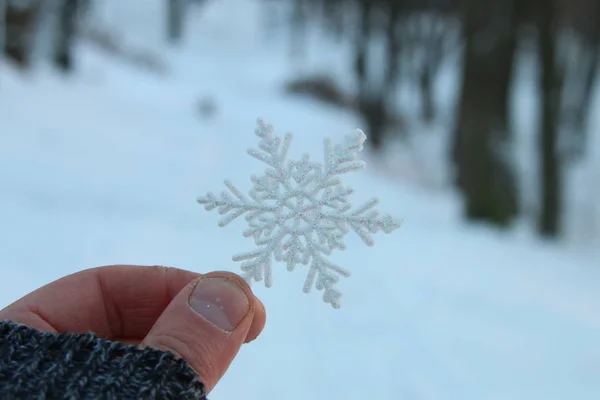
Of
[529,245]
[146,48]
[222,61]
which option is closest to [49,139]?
[529,245]

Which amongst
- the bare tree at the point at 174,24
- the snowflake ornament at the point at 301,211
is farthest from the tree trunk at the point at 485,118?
the bare tree at the point at 174,24

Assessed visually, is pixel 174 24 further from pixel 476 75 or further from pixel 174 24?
pixel 476 75

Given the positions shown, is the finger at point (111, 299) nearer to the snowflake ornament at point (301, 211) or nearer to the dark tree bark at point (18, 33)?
the snowflake ornament at point (301, 211)

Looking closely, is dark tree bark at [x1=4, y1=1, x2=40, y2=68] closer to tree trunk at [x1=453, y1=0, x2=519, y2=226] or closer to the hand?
tree trunk at [x1=453, y1=0, x2=519, y2=226]

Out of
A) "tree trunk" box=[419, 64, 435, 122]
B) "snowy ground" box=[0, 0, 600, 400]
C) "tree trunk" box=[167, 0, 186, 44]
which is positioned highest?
"tree trunk" box=[167, 0, 186, 44]

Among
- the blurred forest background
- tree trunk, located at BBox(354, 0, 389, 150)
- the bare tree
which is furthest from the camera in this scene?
the bare tree

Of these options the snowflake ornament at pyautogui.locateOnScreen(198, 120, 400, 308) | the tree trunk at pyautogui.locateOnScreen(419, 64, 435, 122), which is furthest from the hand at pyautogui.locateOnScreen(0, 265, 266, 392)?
the tree trunk at pyautogui.locateOnScreen(419, 64, 435, 122)

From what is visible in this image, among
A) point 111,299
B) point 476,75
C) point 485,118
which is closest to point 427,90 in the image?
point 476,75
